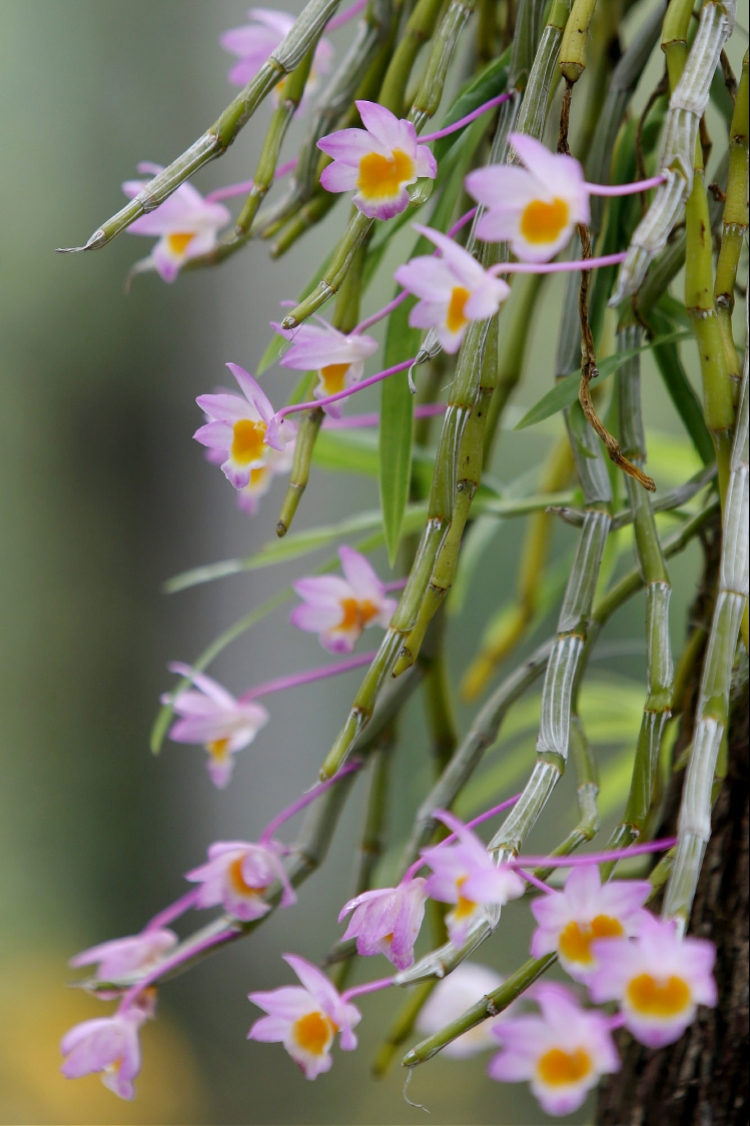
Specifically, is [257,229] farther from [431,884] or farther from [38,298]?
[38,298]

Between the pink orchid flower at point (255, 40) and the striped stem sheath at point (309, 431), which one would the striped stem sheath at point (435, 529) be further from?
the pink orchid flower at point (255, 40)

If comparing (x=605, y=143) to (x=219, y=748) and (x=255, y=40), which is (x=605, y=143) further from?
(x=219, y=748)

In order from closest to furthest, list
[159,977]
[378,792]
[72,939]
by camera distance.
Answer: [159,977] → [378,792] → [72,939]

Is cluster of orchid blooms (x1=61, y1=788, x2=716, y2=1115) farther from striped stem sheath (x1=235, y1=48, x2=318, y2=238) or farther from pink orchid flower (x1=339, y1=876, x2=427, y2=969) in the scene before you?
striped stem sheath (x1=235, y1=48, x2=318, y2=238)

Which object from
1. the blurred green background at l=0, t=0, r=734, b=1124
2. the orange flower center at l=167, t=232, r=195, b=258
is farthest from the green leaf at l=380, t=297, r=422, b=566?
the blurred green background at l=0, t=0, r=734, b=1124

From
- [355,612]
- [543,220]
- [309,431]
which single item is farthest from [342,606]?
[543,220]

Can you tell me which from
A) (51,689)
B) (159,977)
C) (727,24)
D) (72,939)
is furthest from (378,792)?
(72,939)
